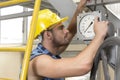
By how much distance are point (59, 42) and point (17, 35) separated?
2.67m

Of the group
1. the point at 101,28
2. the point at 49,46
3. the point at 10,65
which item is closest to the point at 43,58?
the point at 49,46

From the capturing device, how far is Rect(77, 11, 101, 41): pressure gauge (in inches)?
56.1

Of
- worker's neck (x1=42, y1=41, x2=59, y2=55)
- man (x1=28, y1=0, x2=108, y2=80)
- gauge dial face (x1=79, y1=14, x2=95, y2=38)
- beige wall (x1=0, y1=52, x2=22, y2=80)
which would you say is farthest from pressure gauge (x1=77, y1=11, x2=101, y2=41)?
beige wall (x1=0, y1=52, x2=22, y2=80)

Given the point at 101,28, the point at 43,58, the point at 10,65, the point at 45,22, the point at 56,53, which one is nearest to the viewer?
the point at 101,28

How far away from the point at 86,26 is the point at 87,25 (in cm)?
1

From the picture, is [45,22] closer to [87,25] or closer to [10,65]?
[87,25]

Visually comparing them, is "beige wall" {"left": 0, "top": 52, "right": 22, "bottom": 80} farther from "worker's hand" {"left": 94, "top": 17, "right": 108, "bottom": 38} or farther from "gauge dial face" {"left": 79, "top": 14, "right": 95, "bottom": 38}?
"worker's hand" {"left": 94, "top": 17, "right": 108, "bottom": 38}

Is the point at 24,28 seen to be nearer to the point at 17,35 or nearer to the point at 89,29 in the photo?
the point at 17,35

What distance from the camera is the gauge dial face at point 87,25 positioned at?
143cm

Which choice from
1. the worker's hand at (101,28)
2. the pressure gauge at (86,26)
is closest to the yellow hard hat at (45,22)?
the pressure gauge at (86,26)

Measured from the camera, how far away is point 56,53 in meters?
1.80

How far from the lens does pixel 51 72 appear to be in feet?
4.53

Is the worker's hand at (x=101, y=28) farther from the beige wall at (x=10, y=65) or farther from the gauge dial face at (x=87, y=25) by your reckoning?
the beige wall at (x=10, y=65)

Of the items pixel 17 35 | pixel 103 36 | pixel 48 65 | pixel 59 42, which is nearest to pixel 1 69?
pixel 17 35
